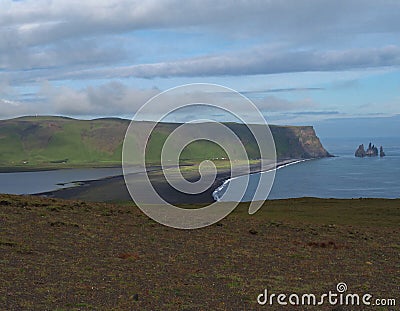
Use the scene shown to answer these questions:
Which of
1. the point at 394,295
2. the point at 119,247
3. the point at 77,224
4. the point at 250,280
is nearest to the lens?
the point at 394,295

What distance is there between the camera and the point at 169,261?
77.6 ft

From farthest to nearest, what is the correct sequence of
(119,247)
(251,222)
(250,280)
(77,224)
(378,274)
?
(251,222), (77,224), (119,247), (378,274), (250,280)

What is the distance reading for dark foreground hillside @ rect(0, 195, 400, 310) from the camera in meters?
17.4

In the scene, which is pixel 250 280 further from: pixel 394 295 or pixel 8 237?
pixel 8 237

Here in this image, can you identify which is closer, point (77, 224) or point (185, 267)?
point (185, 267)

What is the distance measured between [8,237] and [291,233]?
56.6 feet

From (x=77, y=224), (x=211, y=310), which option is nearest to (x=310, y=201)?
(x=77, y=224)

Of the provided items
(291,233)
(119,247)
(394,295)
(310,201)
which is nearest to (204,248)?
(119,247)

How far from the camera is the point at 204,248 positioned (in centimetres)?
2722

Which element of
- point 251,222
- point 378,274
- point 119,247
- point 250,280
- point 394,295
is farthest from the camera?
point 251,222

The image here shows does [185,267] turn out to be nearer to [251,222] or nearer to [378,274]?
[378,274]

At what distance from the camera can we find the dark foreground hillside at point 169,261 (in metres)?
17.4

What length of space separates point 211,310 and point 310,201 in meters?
50.9

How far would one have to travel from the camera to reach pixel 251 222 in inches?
1529
